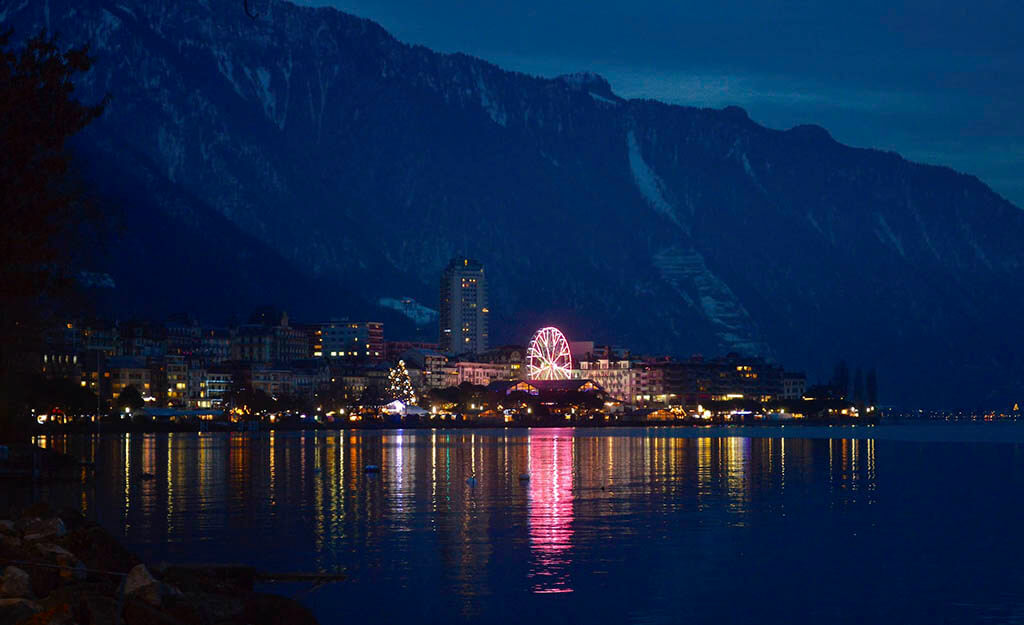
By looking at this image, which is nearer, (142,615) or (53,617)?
(53,617)

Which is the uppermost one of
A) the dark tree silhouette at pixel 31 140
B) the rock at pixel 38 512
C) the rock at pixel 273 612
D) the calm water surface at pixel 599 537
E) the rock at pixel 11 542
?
the dark tree silhouette at pixel 31 140

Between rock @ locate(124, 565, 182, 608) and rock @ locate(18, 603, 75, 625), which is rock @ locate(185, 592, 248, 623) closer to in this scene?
rock @ locate(124, 565, 182, 608)

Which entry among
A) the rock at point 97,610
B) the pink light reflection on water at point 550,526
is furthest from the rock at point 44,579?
the pink light reflection on water at point 550,526

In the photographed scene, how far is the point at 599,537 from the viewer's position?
151 feet

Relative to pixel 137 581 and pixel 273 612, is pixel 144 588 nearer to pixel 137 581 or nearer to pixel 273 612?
pixel 137 581

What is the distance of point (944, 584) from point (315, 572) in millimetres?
16916

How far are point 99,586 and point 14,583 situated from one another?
1863 mm

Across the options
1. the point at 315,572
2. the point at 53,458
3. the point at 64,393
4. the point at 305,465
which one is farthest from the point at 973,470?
the point at 64,393

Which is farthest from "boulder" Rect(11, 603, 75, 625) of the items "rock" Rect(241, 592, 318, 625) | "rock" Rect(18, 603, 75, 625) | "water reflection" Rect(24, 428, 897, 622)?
"water reflection" Rect(24, 428, 897, 622)

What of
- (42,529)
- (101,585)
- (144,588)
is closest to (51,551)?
(42,529)

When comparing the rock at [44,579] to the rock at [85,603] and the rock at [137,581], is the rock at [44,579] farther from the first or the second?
the rock at [137,581]

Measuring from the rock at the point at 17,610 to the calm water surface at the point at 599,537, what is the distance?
30.9 feet

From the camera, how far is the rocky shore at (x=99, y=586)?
22359 mm

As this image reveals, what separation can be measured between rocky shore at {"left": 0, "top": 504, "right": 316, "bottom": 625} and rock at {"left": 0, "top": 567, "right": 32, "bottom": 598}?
0.02 m
